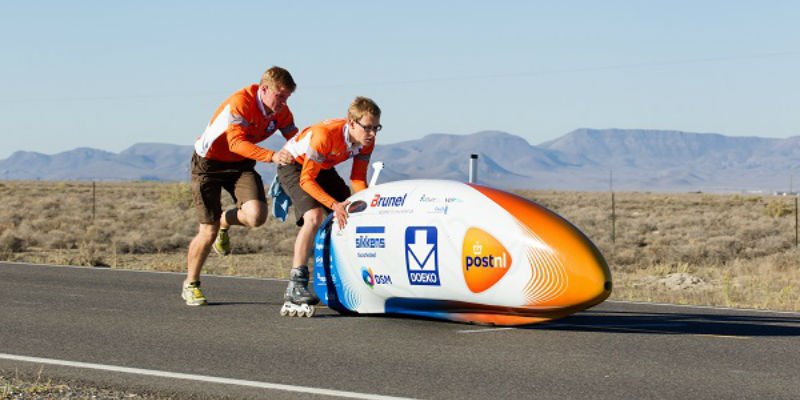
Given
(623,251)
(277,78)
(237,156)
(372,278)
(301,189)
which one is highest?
(277,78)

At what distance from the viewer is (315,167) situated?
9938mm

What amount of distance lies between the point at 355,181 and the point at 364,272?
112 cm

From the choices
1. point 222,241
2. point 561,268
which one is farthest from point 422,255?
point 222,241

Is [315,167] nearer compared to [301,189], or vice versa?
[315,167]

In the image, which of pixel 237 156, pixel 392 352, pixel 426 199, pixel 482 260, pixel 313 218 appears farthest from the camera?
pixel 237 156

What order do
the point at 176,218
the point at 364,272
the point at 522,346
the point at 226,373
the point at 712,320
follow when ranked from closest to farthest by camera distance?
the point at 226,373 → the point at 522,346 → the point at 364,272 → the point at 712,320 → the point at 176,218

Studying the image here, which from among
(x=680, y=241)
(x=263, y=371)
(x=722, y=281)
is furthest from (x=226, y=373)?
(x=680, y=241)

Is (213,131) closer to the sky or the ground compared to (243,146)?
closer to the sky

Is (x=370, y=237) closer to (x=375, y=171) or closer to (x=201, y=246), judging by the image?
(x=375, y=171)

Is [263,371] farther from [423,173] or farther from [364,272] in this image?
[423,173]

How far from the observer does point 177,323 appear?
9.58 metres

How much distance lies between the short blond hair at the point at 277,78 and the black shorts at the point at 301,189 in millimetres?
730

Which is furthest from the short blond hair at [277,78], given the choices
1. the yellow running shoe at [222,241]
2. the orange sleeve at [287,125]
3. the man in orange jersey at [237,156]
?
the yellow running shoe at [222,241]

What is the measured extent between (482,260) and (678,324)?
84.8 inches
